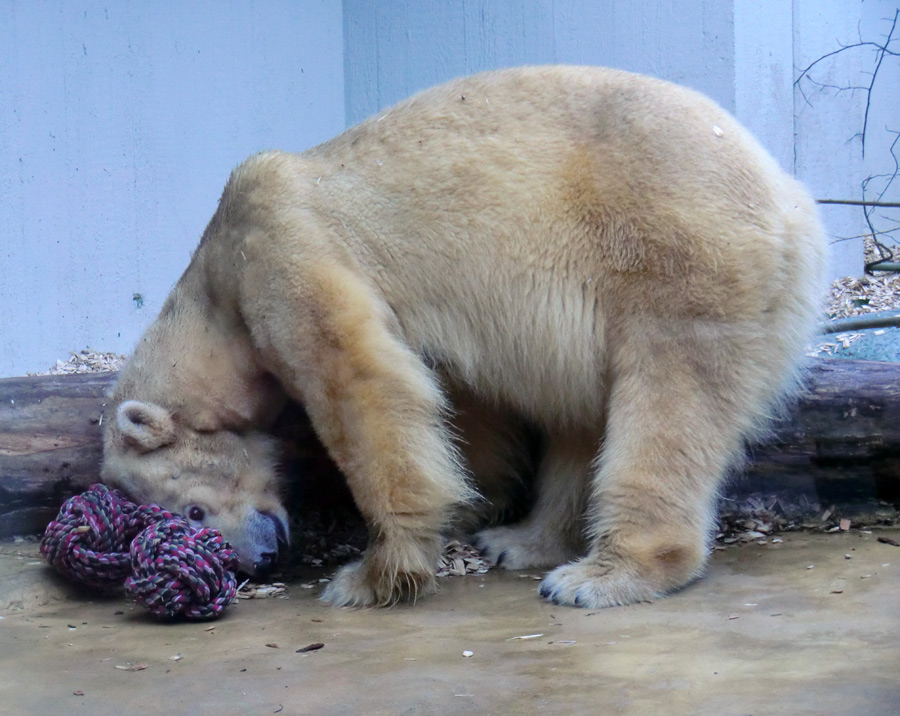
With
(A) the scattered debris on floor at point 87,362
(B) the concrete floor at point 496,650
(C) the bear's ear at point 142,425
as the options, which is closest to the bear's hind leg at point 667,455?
(B) the concrete floor at point 496,650

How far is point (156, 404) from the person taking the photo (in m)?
3.36

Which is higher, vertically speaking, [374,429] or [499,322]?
[499,322]

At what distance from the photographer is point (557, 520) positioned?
3.52m

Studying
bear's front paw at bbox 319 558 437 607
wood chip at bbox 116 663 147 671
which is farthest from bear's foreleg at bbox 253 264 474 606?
wood chip at bbox 116 663 147 671

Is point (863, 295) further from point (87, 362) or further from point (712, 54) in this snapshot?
point (87, 362)

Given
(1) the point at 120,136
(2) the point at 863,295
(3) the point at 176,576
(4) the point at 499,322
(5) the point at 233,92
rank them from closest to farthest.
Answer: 1. (3) the point at 176,576
2. (4) the point at 499,322
3. (1) the point at 120,136
4. (5) the point at 233,92
5. (2) the point at 863,295

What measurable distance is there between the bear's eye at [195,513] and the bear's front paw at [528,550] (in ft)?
3.28

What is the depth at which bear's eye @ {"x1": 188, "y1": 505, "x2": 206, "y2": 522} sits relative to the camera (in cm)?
330

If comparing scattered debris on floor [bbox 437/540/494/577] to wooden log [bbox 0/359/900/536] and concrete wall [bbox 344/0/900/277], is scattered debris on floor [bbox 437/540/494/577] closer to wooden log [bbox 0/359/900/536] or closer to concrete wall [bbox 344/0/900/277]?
wooden log [bbox 0/359/900/536]

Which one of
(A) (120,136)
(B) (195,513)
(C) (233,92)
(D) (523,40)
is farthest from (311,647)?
(D) (523,40)

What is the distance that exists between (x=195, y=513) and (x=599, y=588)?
1.36 metres

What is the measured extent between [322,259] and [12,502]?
4.59ft

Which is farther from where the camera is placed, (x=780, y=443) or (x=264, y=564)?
(x=780, y=443)

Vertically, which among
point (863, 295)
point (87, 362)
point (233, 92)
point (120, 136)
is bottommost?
point (87, 362)
